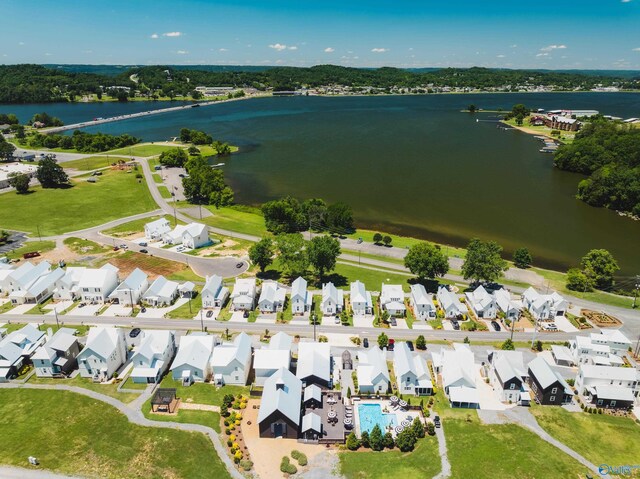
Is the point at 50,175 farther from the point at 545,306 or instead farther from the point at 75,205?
the point at 545,306

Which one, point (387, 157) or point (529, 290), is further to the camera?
point (387, 157)

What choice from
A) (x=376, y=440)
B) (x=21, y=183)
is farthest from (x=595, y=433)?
(x=21, y=183)

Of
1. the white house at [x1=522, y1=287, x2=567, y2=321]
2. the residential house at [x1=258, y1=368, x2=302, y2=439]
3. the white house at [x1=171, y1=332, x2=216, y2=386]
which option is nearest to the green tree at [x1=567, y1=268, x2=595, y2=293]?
the white house at [x1=522, y1=287, x2=567, y2=321]

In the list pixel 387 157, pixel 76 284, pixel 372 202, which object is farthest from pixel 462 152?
pixel 76 284

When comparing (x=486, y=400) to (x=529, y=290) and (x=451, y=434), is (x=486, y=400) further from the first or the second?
(x=529, y=290)

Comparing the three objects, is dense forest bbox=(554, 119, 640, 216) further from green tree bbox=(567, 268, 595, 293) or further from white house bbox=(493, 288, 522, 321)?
white house bbox=(493, 288, 522, 321)
